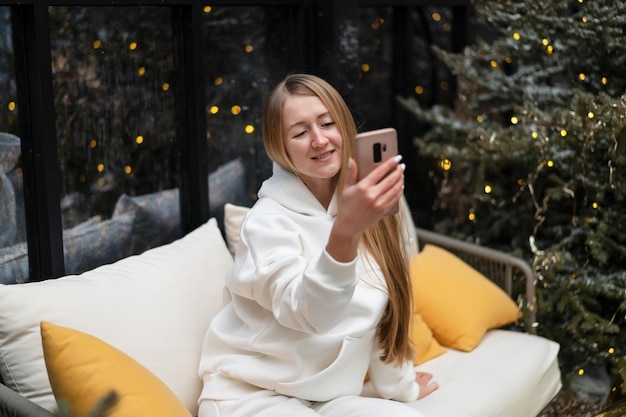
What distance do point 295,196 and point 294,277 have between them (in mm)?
331

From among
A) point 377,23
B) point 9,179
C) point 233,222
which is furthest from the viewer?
point 377,23

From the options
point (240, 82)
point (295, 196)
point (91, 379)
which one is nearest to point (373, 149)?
point (295, 196)

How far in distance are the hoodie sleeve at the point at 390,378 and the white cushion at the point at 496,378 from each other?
0.08 meters

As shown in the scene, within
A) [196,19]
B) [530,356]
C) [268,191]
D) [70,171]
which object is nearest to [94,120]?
[70,171]

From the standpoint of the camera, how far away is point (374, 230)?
243 centimetres

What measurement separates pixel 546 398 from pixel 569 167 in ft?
3.04

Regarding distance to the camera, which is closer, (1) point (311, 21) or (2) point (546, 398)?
(2) point (546, 398)

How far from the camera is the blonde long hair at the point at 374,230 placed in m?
2.38

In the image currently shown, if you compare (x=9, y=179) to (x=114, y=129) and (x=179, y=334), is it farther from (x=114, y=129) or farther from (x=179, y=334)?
(x=179, y=334)

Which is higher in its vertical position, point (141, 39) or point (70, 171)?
point (141, 39)

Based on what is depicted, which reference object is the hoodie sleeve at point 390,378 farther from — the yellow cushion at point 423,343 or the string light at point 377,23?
the string light at point 377,23

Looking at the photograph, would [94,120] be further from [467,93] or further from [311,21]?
[467,93]

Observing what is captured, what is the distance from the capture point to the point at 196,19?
307 cm

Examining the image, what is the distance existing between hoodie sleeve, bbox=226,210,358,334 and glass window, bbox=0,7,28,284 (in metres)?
0.74
